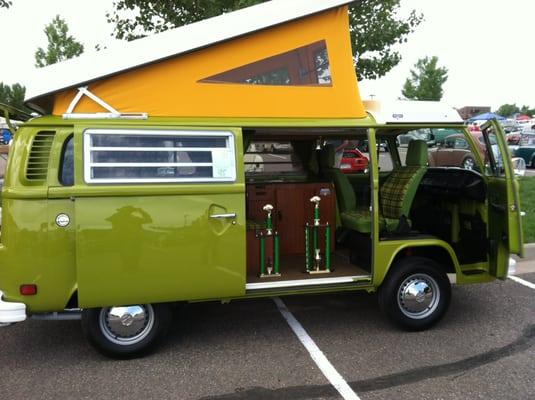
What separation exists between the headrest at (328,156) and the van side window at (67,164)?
3.15m

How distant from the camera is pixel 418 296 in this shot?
4668mm

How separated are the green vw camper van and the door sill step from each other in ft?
0.06

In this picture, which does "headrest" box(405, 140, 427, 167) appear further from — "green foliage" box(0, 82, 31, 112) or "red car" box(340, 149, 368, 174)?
"green foliage" box(0, 82, 31, 112)

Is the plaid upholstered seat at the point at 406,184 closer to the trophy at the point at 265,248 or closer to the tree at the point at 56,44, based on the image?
the trophy at the point at 265,248

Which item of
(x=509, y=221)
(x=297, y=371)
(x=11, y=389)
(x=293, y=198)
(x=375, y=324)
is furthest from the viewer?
(x=293, y=198)

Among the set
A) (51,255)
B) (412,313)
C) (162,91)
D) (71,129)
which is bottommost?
(412,313)

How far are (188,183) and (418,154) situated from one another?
2625 mm

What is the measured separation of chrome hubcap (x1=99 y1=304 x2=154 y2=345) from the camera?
13.2 ft

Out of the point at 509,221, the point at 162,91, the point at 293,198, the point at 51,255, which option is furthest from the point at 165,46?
the point at 509,221

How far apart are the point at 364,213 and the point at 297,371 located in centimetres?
213

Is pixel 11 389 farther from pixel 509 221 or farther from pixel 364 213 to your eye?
pixel 509 221

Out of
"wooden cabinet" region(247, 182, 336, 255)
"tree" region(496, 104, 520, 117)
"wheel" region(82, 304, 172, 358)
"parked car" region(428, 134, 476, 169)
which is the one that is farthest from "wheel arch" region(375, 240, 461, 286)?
"tree" region(496, 104, 520, 117)

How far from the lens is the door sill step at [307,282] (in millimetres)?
4332

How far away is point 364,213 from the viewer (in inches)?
214
